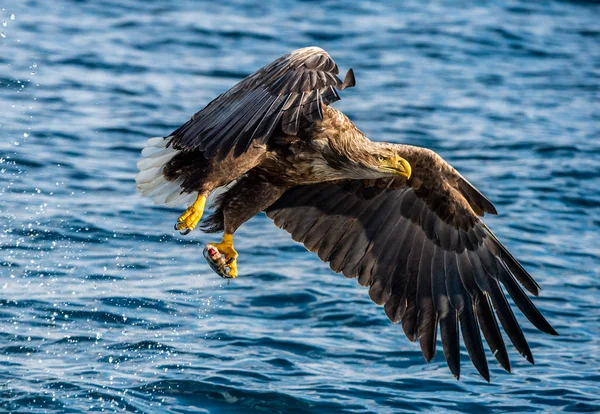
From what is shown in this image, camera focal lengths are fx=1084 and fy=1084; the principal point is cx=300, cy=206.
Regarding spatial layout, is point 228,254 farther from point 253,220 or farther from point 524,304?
point 253,220

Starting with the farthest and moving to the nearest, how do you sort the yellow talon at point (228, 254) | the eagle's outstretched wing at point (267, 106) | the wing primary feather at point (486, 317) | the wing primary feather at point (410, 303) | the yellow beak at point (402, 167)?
the wing primary feather at point (410, 303)
the yellow talon at point (228, 254)
the wing primary feather at point (486, 317)
the yellow beak at point (402, 167)
the eagle's outstretched wing at point (267, 106)

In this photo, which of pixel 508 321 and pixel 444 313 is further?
pixel 444 313

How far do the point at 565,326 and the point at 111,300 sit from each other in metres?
2.89

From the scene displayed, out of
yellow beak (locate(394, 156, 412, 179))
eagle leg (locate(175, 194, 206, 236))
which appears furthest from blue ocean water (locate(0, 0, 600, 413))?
yellow beak (locate(394, 156, 412, 179))

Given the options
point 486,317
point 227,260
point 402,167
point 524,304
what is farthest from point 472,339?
point 227,260

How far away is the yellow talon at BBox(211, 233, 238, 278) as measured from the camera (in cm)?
582

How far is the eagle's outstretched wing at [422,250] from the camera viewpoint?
589 centimetres

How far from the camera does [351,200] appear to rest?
6.36 m

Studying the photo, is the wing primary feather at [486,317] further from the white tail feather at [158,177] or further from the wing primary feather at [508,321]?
the white tail feather at [158,177]

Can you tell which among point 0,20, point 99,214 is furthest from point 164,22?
point 99,214

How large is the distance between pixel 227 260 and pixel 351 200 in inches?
36.4

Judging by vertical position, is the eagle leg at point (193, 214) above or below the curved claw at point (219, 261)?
above

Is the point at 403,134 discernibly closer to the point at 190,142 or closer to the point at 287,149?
the point at 287,149

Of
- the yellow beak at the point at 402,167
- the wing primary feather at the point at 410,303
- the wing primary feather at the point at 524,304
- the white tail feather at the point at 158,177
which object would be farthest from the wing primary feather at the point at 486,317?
the white tail feather at the point at 158,177
